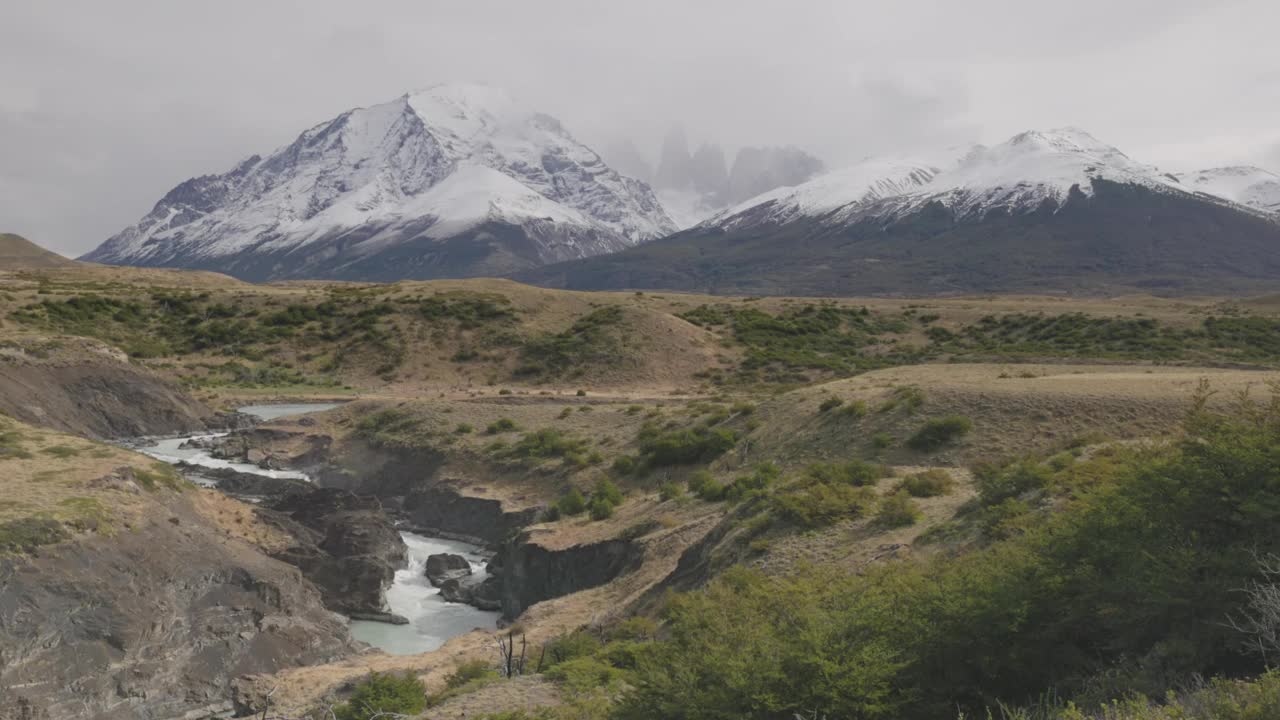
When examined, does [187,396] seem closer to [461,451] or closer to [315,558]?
[461,451]

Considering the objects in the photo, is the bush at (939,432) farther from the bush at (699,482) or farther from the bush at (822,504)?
the bush at (699,482)

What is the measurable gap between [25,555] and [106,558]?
1928 millimetres

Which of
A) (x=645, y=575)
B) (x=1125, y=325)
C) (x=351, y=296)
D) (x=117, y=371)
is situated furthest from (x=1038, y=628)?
(x=351, y=296)

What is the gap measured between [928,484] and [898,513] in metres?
2.73

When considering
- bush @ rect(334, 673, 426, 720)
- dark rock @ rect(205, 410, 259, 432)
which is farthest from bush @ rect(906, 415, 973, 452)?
dark rock @ rect(205, 410, 259, 432)

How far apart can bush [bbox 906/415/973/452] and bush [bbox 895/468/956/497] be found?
226 inches

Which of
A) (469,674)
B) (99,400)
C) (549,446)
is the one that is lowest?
(469,674)

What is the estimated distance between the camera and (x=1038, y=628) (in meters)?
12.6

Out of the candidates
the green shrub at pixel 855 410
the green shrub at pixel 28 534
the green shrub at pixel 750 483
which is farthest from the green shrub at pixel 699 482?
the green shrub at pixel 28 534

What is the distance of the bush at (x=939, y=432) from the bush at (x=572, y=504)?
13859 millimetres

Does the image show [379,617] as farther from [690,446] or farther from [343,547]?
[690,446]

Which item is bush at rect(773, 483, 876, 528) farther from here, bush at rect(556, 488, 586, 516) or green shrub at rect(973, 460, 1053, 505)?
bush at rect(556, 488, 586, 516)

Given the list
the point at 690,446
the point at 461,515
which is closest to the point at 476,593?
the point at 461,515

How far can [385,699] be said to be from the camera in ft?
59.3
